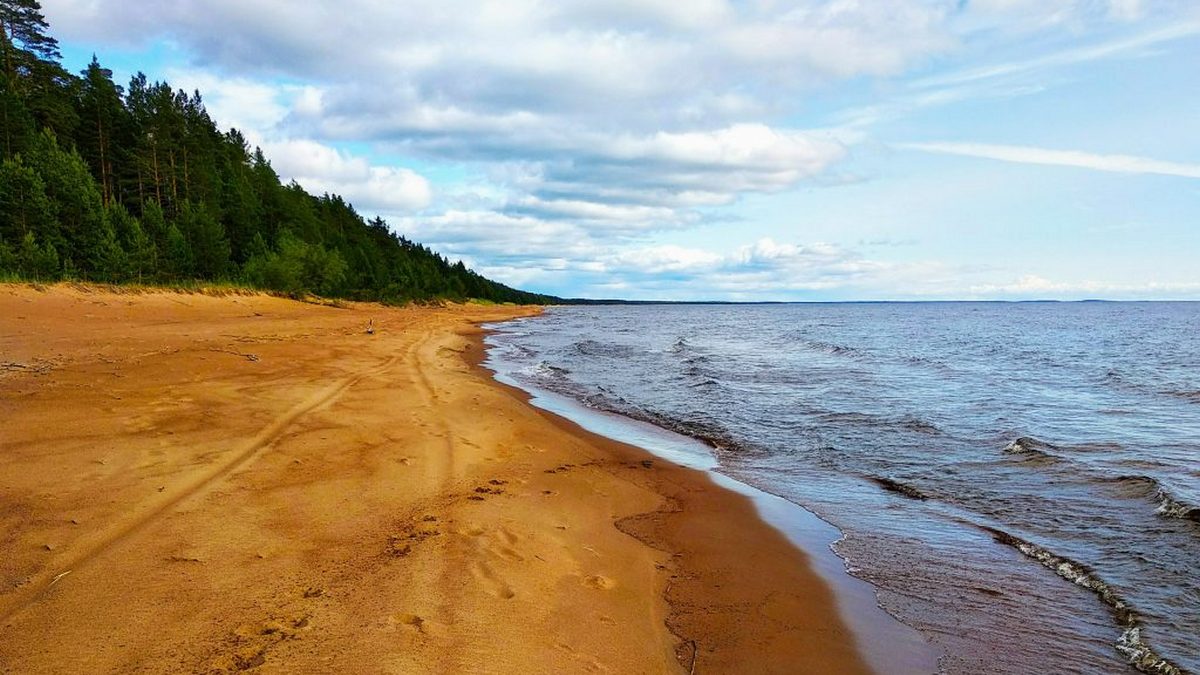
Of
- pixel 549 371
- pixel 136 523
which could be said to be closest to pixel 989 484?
pixel 136 523

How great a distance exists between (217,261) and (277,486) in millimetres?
42706

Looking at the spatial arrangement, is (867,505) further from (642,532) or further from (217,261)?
(217,261)

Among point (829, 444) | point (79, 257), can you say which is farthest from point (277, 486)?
point (79, 257)

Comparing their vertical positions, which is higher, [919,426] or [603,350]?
[603,350]

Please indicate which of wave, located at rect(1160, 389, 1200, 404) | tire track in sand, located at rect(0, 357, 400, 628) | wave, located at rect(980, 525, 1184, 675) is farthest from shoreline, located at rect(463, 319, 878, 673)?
wave, located at rect(1160, 389, 1200, 404)

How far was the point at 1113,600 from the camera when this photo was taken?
18.4ft

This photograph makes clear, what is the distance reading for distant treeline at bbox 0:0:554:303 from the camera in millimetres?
31875

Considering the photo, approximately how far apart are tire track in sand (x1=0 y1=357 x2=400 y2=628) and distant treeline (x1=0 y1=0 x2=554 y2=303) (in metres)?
24.4

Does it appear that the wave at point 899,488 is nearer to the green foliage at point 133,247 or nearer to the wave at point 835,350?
the wave at point 835,350

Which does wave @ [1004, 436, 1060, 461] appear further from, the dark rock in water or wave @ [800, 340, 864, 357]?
wave @ [800, 340, 864, 357]

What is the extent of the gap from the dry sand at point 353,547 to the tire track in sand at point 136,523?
20mm

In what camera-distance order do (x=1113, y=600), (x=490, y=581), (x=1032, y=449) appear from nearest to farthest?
(x=490, y=581), (x=1113, y=600), (x=1032, y=449)

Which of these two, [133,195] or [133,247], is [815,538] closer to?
[133,247]

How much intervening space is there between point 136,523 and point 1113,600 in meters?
8.31
